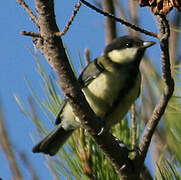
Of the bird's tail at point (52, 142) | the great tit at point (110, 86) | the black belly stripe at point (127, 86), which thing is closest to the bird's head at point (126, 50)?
the great tit at point (110, 86)

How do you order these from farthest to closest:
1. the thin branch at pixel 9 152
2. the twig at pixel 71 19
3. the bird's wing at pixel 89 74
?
the bird's wing at pixel 89 74 < the thin branch at pixel 9 152 < the twig at pixel 71 19

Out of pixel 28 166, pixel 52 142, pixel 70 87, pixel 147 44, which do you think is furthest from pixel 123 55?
pixel 70 87

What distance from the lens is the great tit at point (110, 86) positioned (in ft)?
7.04

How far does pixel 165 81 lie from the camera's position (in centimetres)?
124

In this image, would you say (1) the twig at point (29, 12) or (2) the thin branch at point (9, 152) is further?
(2) the thin branch at point (9, 152)

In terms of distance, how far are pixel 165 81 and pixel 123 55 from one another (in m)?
1.18

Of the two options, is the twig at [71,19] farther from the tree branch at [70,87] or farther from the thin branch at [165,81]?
the thin branch at [165,81]

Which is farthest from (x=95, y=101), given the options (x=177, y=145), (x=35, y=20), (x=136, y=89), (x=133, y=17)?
(x=35, y=20)

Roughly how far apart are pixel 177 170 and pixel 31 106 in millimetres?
579

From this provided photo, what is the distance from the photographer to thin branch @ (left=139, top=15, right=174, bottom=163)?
1.07 m

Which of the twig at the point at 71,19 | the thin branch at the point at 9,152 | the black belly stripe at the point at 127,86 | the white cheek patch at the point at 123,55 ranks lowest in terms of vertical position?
the black belly stripe at the point at 127,86

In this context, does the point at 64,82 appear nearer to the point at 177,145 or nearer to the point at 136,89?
the point at 177,145

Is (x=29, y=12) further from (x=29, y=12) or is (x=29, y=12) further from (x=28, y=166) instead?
(x=28, y=166)

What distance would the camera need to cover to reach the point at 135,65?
2322mm
